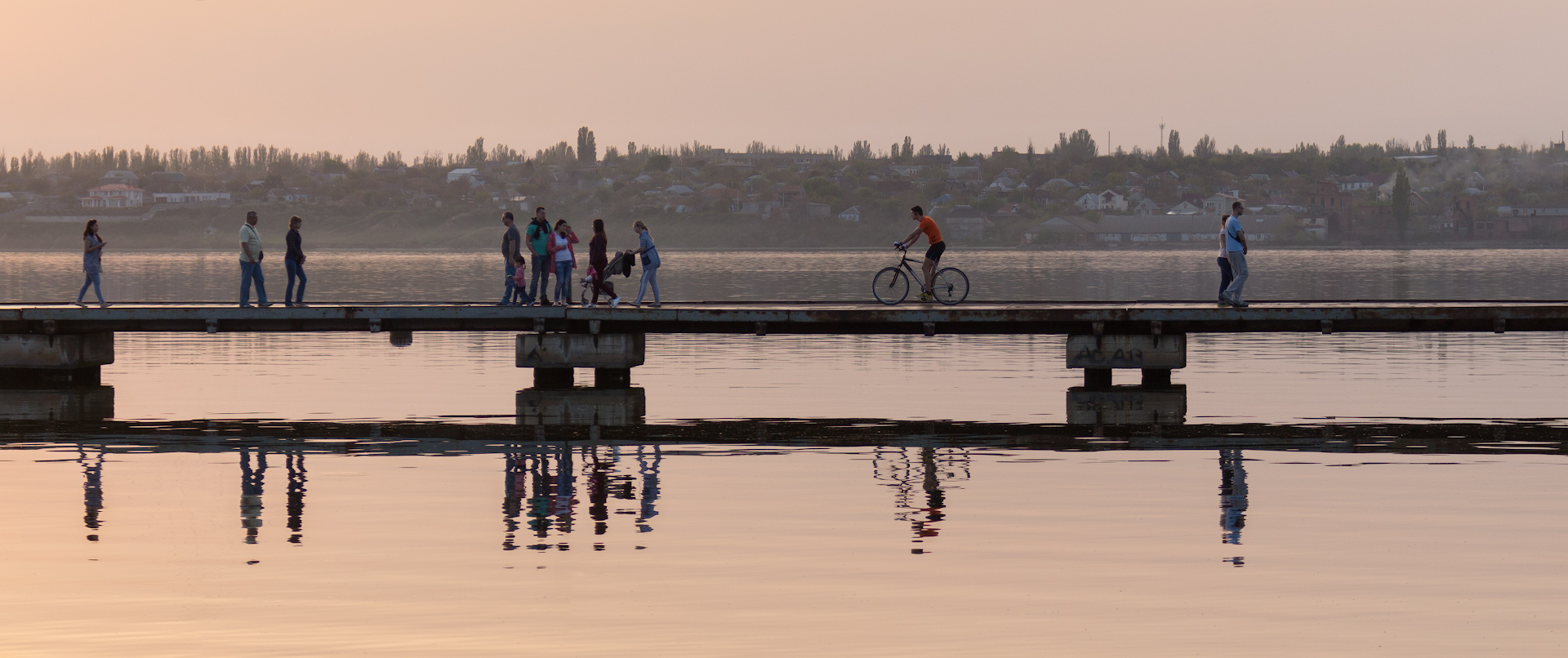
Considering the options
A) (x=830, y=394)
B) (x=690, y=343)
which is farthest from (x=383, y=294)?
(x=830, y=394)

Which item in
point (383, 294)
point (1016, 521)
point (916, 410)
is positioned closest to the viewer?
point (1016, 521)

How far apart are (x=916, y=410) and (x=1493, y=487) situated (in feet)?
35.2

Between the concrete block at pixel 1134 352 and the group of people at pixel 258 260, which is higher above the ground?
the group of people at pixel 258 260

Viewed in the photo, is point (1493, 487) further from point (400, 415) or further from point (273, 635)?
point (400, 415)

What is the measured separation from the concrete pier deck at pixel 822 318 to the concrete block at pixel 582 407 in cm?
116

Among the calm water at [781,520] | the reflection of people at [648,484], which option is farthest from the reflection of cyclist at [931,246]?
the reflection of people at [648,484]

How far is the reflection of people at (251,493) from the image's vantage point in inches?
604

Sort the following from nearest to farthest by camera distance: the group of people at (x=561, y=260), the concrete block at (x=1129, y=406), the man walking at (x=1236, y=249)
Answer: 1. the concrete block at (x=1129, y=406)
2. the man walking at (x=1236, y=249)
3. the group of people at (x=561, y=260)

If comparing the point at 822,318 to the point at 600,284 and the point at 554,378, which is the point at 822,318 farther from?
the point at 554,378

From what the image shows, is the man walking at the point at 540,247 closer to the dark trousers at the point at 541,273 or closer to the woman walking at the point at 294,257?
→ the dark trousers at the point at 541,273

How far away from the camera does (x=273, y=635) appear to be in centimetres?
1100

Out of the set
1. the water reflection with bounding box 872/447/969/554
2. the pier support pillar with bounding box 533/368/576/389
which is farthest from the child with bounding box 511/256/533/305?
the water reflection with bounding box 872/447/969/554

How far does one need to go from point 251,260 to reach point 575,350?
600cm

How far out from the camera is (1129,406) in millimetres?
26484
